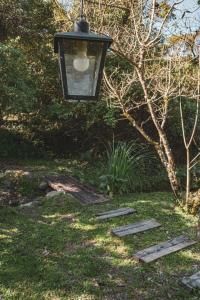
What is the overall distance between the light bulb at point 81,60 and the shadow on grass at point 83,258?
1.93 meters

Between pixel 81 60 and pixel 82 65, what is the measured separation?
0.12ft

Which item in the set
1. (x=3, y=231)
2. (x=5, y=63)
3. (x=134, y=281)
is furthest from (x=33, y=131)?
(x=134, y=281)

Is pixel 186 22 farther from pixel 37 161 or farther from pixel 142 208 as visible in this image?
pixel 37 161

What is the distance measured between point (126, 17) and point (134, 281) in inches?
258

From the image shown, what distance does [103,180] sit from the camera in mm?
6496

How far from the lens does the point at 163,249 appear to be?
3.86m

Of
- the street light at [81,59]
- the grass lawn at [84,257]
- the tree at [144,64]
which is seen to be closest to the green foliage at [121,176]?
the tree at [144,64]

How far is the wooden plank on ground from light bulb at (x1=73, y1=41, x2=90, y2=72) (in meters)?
3.41

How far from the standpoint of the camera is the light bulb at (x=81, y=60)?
94.4 inches

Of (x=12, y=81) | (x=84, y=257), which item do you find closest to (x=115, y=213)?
(x=84, y=257)

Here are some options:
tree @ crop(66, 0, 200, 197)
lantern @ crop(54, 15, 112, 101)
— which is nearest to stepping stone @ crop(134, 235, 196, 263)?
tree @ crop(66, 0, 200, 197)

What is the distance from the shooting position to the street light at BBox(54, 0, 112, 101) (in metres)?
2.34

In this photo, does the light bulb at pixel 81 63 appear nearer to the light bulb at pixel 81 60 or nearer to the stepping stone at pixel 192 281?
the light bulb at pixel 81 60

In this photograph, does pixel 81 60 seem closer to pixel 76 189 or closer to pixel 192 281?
pixel 192 281
